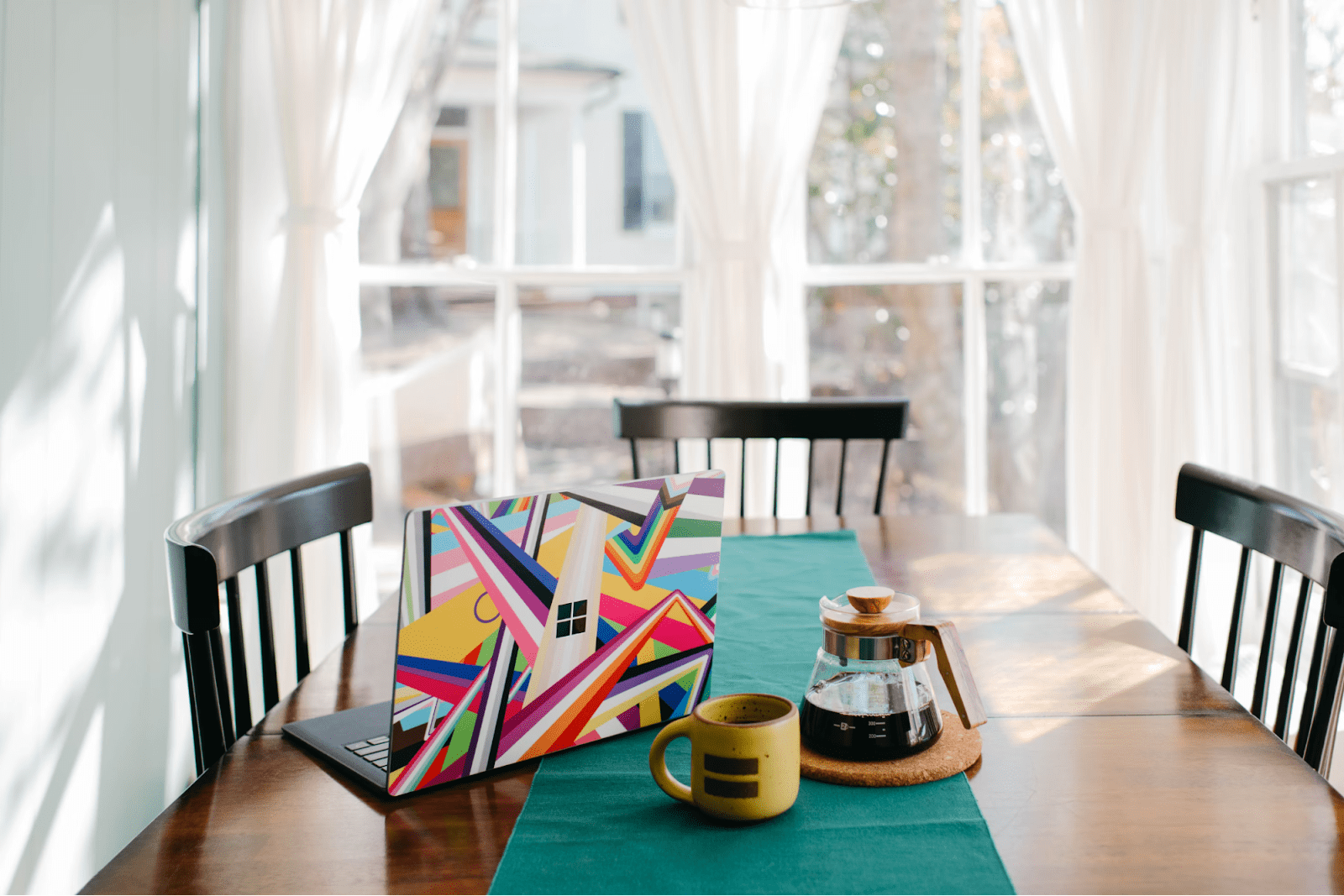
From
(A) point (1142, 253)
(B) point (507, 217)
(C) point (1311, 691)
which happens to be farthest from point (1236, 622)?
(B) point (507, 217)

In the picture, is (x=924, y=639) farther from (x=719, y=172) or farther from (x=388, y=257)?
(x=388, y=257)

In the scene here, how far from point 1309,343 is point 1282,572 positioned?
1688mm

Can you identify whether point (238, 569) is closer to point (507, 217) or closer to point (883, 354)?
point (507, 217)

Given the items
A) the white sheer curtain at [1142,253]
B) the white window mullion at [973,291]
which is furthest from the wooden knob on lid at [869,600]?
the white window mullion at [973,291]

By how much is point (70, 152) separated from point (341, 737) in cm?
152

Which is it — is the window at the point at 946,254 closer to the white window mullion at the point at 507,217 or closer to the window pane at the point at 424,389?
the white window mullion at the point at 507,217

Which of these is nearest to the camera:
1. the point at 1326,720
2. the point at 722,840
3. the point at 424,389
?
the point at 722,840

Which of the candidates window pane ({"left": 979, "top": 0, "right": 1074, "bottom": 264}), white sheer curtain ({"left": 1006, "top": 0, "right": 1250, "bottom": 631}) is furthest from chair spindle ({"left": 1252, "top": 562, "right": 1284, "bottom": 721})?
window pane ({"left": 979, "top": 0, "right": 1074, "bottom": 264})

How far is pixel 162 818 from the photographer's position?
0.79m

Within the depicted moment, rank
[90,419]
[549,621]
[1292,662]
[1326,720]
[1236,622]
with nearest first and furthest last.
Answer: [549,621], [1326,720], [1292,662], [1236,622], [90,419]

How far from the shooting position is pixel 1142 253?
2713 mm

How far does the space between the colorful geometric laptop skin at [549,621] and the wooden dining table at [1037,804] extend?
0.05 metres

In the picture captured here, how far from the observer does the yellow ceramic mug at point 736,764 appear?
2.44ft

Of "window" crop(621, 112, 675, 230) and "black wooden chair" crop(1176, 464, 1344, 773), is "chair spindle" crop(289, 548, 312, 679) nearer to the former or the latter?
"black wooden chair" crop(1176, 464, 1344, 773)
